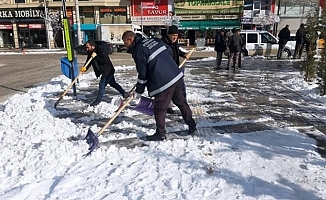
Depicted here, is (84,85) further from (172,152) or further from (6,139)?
(172,152)

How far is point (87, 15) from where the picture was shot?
110 feet

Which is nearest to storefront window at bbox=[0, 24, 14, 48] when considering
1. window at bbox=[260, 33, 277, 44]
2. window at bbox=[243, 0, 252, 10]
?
window at bbox=[243, 0, 252, 10]

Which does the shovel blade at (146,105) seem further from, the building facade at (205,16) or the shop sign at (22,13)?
the shop sign at (22,13)

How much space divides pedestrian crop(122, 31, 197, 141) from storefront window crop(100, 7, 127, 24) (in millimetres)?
31147

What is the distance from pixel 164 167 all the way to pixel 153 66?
134 cm

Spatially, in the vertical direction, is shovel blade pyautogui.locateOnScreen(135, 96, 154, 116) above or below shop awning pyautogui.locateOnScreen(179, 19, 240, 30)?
below

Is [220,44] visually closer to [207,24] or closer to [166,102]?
[166,102]

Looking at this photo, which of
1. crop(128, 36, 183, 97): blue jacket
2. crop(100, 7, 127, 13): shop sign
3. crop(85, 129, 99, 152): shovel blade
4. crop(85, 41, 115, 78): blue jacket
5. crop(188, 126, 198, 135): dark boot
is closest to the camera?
crop(128, 36, 183, 97): blue jacket

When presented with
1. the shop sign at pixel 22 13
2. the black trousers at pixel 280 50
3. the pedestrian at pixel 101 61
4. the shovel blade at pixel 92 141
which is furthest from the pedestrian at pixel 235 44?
the shop sign at pixel 22 13

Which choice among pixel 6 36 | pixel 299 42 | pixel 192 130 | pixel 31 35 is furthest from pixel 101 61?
pixel 6 36

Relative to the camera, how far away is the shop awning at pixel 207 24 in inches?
1291

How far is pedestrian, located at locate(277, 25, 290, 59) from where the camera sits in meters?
14.2

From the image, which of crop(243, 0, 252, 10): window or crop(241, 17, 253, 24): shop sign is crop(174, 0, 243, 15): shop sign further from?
crop(241, 17, 253, 24): shop sign

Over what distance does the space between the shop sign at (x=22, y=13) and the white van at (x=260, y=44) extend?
25.2 metres
